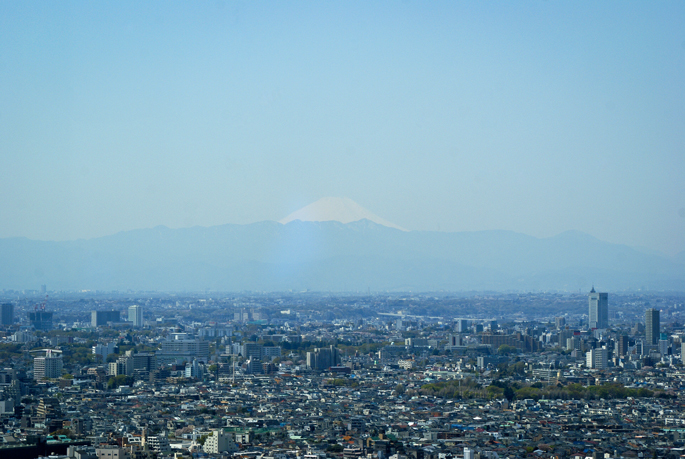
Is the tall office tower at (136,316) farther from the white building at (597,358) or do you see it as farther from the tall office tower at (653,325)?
the white building at (597,358)

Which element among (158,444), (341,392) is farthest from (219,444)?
(341,392)

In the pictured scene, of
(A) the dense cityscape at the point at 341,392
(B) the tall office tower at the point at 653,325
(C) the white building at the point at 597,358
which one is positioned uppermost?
(B) the tall office tower at the point at 653,325

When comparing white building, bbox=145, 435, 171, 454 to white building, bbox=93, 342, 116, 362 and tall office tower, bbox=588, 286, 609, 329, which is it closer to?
white building, bbox=93, 342, 116, 362

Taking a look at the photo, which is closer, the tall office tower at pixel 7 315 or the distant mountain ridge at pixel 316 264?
the tall office tower at pixel 7 315

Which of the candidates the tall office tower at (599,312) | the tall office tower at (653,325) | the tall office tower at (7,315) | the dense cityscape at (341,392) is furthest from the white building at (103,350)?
the tall office tower at (599,312)

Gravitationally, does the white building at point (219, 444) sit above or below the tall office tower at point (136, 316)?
below

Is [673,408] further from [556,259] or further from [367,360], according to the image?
[556,259]

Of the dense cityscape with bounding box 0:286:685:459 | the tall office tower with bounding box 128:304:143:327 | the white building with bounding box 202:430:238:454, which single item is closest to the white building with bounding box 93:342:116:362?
the dense cityscape with bounding box 0:286:685:459

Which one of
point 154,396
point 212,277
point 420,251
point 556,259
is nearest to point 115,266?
point 212,277

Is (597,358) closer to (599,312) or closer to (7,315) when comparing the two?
(599,312)
